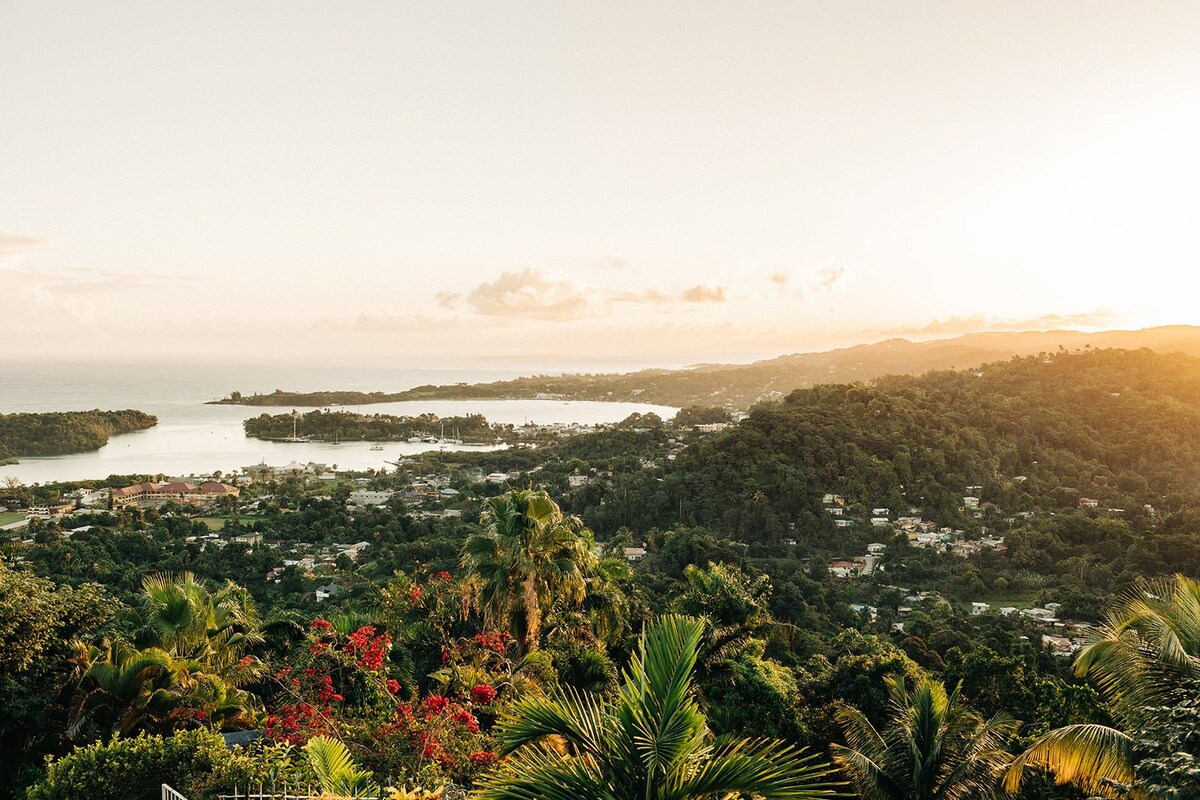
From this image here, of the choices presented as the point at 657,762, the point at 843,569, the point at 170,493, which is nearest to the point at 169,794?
the point at 657,762

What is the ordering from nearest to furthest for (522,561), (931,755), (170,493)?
1. (931,755)
2. (522,561)
3. (170,493)

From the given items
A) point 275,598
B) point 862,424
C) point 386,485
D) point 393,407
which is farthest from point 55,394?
point 862,424

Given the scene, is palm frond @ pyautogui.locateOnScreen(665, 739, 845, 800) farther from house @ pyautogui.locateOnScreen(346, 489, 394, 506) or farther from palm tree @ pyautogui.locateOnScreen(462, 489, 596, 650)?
house @ pyautogui.locateOnScreen(346, 489, 394, 506)

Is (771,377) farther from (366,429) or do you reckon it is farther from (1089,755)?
(1089,755)

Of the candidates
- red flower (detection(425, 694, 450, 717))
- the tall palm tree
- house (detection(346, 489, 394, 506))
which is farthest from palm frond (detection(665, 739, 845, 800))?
house (detection(346, 489, 394, 506))

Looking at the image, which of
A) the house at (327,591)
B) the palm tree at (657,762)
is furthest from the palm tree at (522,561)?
the house at (327,591)

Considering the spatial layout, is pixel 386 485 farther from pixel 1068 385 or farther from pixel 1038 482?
pixel 1068 385
